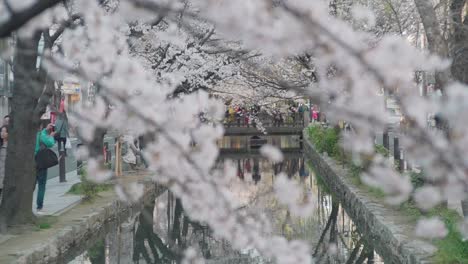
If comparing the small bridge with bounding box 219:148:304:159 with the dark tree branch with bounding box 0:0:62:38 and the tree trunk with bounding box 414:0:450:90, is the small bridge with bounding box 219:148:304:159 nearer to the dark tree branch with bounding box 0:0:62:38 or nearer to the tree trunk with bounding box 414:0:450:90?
the tree trunk with bounding box 414:0:450:90

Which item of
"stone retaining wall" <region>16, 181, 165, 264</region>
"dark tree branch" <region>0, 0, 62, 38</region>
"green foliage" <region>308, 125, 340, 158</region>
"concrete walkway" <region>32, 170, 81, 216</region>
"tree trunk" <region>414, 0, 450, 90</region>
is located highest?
"tree trunk" <region>414, 0, 450, 90</region>

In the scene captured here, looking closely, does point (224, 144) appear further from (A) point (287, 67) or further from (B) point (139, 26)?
(B) point (139, 26)

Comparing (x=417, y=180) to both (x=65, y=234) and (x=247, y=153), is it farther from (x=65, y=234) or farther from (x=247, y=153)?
(x=247, y=153)

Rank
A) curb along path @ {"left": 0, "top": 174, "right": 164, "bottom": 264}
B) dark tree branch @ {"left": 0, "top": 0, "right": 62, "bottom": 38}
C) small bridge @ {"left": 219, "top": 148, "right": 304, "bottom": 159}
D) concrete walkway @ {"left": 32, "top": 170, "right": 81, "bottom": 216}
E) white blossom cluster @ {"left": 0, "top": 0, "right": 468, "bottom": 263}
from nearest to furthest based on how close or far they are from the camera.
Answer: white blossom cluster @ {"left": 0, "top": 0, "right": 468, "bottom": 263} < dark tree branch @ {"left": 0, "top": 0, "right": 62, "bottom": 38} < curb along path @ {"left": 0, "top": 174, "right": 164, "bottom": 264} < concrete walkway @ {"left": 32, "top": 170, "right": 81, "bottom": 216} < small bridge @ {"left": 219, "top": 148, "right": 304, "bottom": 159}

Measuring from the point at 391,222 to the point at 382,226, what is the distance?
0.47 feet

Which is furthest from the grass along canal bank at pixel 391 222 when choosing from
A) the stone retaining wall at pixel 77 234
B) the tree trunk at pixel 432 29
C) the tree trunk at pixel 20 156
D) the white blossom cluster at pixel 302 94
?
the tree trunk at pixel 20 156

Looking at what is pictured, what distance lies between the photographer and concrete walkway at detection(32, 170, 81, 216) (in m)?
11.2

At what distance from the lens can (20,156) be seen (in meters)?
9.34

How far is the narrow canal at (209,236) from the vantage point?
995 centimetres

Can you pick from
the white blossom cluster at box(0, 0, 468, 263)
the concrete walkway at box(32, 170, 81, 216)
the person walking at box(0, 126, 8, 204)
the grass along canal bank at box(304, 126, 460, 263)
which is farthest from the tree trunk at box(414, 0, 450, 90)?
the concrete walkway at box(32, 170, 81, 216)

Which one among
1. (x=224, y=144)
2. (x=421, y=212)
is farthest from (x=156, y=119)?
(x=224, y=144)

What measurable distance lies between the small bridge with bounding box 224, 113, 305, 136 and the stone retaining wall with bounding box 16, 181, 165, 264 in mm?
23131

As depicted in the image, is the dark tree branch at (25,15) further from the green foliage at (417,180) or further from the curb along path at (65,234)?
the green foliage at (417,180)

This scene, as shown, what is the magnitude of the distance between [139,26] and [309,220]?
522cm
